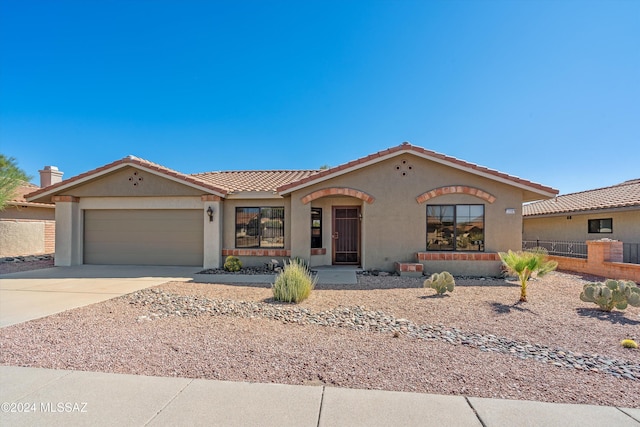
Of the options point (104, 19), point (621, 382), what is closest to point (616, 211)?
point (621, 382)

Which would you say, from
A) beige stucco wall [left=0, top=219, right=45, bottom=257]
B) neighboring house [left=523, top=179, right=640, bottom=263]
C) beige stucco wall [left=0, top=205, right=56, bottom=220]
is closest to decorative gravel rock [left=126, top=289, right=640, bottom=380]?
neighboring house [left=523, top=179, right=640, bottom=263]

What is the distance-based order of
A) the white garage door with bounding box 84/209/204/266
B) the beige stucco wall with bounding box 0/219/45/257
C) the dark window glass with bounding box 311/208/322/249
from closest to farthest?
the dark window glass with bounding box 311/208/322/249, the white garage door with bounding box 84/209/204/266, the beige stucco wall with bounding box 0/219/45/257

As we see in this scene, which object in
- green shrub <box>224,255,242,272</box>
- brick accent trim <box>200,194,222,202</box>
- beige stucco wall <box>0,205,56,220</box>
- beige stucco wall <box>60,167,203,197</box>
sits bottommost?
green shrub <box>224,255,242,272</box>

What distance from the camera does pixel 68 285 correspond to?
9992 mm

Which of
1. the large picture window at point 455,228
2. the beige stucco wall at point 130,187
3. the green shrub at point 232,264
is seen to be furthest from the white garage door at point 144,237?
the large picture window at point 455,228

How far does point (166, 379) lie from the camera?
3.96 m

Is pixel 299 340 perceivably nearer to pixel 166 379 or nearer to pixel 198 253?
pixel 166 379

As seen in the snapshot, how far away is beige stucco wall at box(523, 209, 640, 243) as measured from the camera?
1429cm

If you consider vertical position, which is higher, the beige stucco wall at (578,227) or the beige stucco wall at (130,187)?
the beige stucco wall at (130,187)

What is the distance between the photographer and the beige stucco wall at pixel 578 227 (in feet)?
46.9

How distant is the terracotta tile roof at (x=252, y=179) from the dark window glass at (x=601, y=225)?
49.1 ft

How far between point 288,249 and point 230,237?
106 inches

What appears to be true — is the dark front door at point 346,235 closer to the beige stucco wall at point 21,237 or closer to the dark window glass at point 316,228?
the dark window glass at point 316,228

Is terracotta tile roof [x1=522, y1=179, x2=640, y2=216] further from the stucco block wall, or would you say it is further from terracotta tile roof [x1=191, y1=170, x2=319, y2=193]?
the stucco block wall
